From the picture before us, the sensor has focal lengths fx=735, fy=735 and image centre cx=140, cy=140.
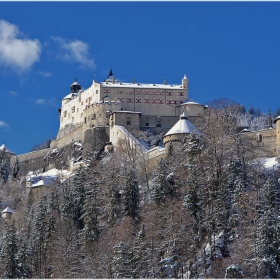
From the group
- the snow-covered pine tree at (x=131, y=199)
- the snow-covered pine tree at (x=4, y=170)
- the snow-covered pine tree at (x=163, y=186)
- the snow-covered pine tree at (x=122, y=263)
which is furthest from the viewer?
the snow-covered pine tree at (x=4, y=170)

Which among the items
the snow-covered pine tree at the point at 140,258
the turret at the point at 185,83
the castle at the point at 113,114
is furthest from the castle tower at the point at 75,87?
the snow-covered pine tree at the point at 140,258

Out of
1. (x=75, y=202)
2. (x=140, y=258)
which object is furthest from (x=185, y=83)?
(x=140, y=258)

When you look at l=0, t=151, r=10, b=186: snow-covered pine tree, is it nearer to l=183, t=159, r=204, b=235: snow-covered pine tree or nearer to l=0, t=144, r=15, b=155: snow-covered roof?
l=0, t=144, r=15, b=155: snow-covered roof

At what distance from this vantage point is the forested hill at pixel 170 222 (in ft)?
154

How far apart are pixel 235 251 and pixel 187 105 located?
45937mm

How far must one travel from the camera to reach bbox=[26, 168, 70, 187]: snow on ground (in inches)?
3334

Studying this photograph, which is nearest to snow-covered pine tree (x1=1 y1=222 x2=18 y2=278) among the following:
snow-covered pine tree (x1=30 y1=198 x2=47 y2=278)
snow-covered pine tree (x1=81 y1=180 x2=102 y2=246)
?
snow-covered pine tree (x1=30 y1=198 x2=47 y2=278)

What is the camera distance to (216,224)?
49.9 metres

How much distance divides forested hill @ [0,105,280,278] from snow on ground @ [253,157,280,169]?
1.73 ft

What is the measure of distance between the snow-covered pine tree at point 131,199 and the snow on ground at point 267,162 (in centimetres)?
1119

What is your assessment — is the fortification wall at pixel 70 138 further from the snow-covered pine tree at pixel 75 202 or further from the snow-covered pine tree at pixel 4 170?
the snow-covered pine tree at pixel 75 202

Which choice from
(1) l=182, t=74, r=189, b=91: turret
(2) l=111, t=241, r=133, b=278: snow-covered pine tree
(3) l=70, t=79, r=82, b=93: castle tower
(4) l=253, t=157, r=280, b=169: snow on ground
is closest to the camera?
(2) l=111, t=241, r=133, b=278: snow-covered pine tree

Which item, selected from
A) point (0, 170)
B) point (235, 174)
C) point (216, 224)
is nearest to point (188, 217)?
point (216, 224)

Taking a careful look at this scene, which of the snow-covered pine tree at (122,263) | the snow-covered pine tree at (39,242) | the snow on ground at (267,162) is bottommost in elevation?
the snow-covered pine tree at (122,263)
